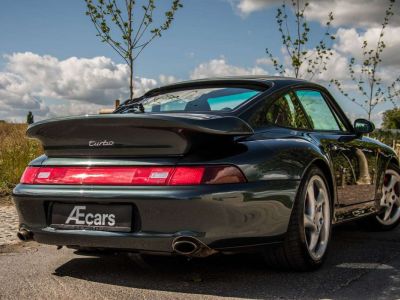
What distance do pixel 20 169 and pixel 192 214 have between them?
238 inches

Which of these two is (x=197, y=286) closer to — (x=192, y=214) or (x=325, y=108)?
(x=192, y=214)

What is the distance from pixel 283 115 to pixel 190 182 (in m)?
1.10

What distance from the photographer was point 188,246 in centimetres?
314

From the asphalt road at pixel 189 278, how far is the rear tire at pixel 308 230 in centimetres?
9

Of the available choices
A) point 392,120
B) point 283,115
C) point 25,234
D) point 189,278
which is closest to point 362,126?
point 283,115

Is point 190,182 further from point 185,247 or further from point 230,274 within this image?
point 230,274

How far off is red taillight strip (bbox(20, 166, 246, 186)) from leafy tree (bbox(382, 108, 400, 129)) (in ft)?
360

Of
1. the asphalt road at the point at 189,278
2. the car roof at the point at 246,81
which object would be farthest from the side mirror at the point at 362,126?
the asphalt road at the point at 189,278

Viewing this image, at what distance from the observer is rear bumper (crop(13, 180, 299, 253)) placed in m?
3.11

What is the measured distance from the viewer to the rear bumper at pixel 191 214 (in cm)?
311

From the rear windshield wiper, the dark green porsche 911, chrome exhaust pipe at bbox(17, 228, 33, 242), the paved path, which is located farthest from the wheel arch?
the paved path

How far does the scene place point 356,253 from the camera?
14.9ft

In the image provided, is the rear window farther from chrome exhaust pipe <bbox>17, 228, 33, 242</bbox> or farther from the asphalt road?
chrome exhaust pipe <bbox>17, 228, 33, 242</bbox>

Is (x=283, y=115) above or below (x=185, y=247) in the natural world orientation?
above
